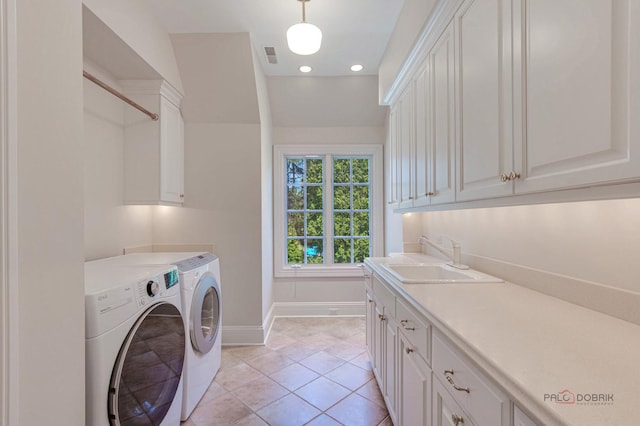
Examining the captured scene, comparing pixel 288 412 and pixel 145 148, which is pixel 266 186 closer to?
pixel 145 148

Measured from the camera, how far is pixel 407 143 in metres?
2.43

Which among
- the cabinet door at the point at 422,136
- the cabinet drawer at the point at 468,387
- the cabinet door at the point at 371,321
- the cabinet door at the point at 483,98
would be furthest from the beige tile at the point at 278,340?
the cabinet door at the point at 483,98

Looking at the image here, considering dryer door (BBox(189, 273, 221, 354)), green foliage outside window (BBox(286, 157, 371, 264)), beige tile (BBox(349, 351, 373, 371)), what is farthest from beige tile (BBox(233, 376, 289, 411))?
green foliage outside window (BBox(286, 157, 371, 264))

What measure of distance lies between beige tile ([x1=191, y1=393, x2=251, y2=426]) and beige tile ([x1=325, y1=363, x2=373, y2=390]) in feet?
2.37

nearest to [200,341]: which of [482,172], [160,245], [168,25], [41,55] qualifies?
[160,245]

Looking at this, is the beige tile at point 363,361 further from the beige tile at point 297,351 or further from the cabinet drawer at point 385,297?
the cabinet drawer at point 385,297

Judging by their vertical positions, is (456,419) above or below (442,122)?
below

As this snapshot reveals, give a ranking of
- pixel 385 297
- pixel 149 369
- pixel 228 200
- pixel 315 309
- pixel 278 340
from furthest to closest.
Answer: pixel 315 309
pixel 278 340
pixel 228 200
pixel 385 297
pixel 149 369

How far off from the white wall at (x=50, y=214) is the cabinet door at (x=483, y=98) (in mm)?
1523

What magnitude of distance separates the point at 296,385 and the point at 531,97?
233 cm

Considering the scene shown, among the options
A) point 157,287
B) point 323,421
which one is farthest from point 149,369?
point 323,421

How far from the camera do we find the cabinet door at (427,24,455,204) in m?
1.61

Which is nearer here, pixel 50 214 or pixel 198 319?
pixel 50 214

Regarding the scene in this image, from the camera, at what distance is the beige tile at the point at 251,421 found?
189cm
